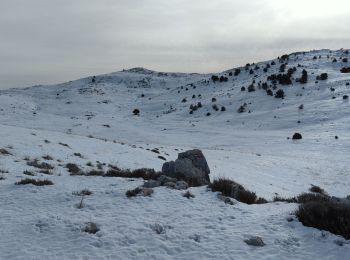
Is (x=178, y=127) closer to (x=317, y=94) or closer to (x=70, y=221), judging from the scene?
(x=317, y=94)

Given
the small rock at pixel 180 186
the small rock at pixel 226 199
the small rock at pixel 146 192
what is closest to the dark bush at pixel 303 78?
the small rock at pixel 180 186

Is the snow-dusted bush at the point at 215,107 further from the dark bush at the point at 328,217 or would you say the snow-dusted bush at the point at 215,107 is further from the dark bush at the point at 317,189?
the dark bush at the point at 328,217

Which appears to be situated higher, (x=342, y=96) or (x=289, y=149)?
(x=342, y=96)

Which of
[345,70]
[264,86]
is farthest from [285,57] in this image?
[264,86]

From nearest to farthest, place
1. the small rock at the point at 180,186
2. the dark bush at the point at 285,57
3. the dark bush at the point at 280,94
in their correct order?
the small rock at the point at 180,186, the dark bush at the point at 280,94, the dark bush at the point at 285,57

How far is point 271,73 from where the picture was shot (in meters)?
74.0

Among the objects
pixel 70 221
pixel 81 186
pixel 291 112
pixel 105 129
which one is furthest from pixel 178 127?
pixel 70 221

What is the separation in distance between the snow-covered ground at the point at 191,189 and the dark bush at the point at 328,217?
19 cm

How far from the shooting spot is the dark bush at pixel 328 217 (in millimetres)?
7977

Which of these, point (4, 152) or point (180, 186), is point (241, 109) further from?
point (180, 186)

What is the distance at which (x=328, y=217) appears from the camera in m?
8.34

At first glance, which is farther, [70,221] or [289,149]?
[289,149]

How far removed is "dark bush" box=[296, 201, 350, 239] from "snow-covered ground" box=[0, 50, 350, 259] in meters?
0.19

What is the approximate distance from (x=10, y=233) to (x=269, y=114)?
50.7m
